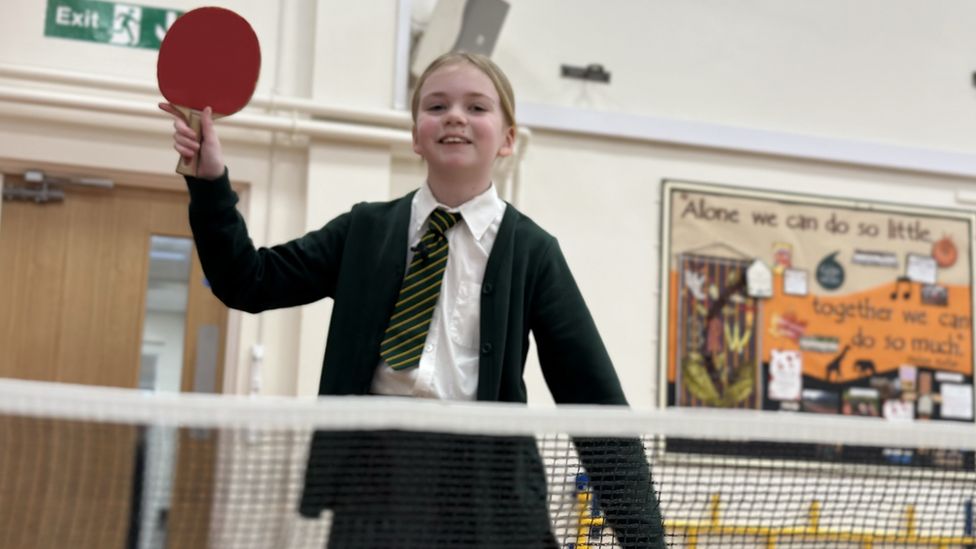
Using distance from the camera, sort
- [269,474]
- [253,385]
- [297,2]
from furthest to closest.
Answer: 1. [297,2]
2. [253,385]
3. [269,474]

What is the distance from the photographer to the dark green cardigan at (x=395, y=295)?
168cm

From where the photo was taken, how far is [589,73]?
17.1 feet

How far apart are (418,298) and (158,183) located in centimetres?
335

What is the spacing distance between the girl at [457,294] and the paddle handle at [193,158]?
1 centimetres

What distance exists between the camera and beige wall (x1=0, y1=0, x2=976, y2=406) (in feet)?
15.1

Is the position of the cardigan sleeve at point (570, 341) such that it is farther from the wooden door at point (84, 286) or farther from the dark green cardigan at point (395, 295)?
the wooden door at point (84, 286)

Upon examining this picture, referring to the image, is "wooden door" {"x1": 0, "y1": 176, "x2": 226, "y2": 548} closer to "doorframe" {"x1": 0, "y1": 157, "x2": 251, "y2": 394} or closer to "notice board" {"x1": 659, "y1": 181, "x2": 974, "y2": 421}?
"doorframe" {"x1": 0, "y1": 157, "x2": 251, "y2": 394}

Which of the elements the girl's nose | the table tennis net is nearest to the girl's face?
the girl's nose

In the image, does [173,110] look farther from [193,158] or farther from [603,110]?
[603,110]

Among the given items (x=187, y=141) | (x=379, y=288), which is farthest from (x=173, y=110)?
(x=379, y=288)

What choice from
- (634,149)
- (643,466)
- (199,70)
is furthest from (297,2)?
(643,466)

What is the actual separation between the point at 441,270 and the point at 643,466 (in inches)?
18.8

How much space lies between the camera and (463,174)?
1.87 meters

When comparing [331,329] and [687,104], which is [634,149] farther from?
[331,329]
